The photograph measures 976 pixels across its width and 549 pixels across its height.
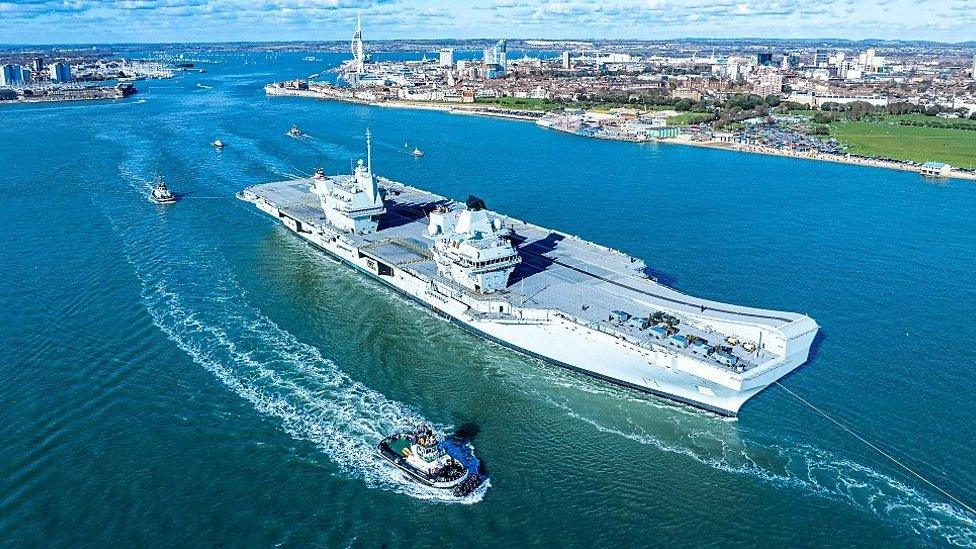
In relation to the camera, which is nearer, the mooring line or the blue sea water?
the blue sea water

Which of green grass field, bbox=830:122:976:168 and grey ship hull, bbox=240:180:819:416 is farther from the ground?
green grass field, bbox=830:122:976:168

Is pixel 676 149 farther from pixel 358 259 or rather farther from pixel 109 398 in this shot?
pixel 109 398

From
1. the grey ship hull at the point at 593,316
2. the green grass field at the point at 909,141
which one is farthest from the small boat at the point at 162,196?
the green grass field at the point at 909,141

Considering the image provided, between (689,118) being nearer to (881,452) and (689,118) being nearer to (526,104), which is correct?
(526,104)

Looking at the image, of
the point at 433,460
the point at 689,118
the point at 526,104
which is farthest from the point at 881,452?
the point at 526,104

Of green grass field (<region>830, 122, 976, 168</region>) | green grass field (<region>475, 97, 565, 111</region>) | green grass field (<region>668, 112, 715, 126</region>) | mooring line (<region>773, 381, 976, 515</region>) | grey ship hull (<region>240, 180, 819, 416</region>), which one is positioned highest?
green grass field (<region>475, 97, 565, 111</region>)

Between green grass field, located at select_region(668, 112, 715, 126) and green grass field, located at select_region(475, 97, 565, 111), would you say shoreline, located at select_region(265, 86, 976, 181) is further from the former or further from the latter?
green grass field, located at select_region(668, 112, 715, 126)

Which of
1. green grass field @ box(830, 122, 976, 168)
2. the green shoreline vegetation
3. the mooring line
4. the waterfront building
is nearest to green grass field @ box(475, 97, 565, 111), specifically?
the green shoreline vegetation

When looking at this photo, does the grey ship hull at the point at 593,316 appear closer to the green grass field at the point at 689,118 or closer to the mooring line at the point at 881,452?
the mooring line at the point at 881,452
